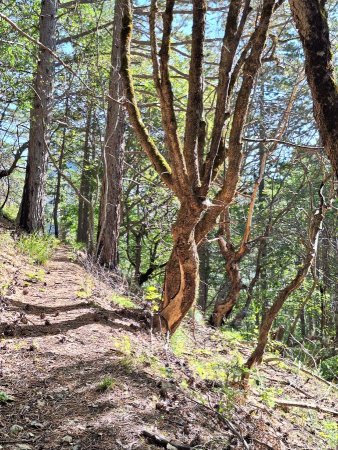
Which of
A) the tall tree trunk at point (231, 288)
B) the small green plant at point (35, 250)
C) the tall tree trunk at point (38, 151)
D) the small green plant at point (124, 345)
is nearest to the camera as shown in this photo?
the small green plant at point (124, 345)

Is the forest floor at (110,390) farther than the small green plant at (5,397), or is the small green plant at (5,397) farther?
the small green plant at (5,397)

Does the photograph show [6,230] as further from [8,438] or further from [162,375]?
[8,438]

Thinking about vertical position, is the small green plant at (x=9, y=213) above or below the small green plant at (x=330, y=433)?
above

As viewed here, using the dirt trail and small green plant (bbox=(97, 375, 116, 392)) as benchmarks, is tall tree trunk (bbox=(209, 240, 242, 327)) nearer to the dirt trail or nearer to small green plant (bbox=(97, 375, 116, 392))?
the dirt trail

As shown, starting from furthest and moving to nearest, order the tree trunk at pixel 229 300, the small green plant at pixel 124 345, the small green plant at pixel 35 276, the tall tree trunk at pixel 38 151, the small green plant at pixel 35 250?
the tree trunk at pixel 229 300 < the tall tree trunk at pixel 38 151 < the small green plant at pixel 35 250 < the small green plant at pixel 35 276 < the small green plant at pixel 124 345

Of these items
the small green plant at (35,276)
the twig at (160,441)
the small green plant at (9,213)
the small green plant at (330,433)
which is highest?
the small green plant at (9,213)

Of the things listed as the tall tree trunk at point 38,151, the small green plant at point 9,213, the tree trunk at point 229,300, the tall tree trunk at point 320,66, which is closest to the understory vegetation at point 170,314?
the tall tree trunk at point 320,66

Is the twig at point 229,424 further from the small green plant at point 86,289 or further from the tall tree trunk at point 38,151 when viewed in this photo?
the tall tree trunk at point 38,151

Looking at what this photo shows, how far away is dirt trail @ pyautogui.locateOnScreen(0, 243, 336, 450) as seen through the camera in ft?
8.34

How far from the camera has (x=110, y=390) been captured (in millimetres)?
3080

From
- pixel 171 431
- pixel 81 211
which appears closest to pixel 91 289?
pixel 171 431

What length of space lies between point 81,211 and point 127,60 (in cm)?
1205

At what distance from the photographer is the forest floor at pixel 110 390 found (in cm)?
257

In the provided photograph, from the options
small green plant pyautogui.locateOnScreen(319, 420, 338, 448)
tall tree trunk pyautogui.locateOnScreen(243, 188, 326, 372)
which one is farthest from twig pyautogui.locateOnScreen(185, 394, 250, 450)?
tall tree trunk pyautogui.locateOnScreen(243, 188, 326, 372)
